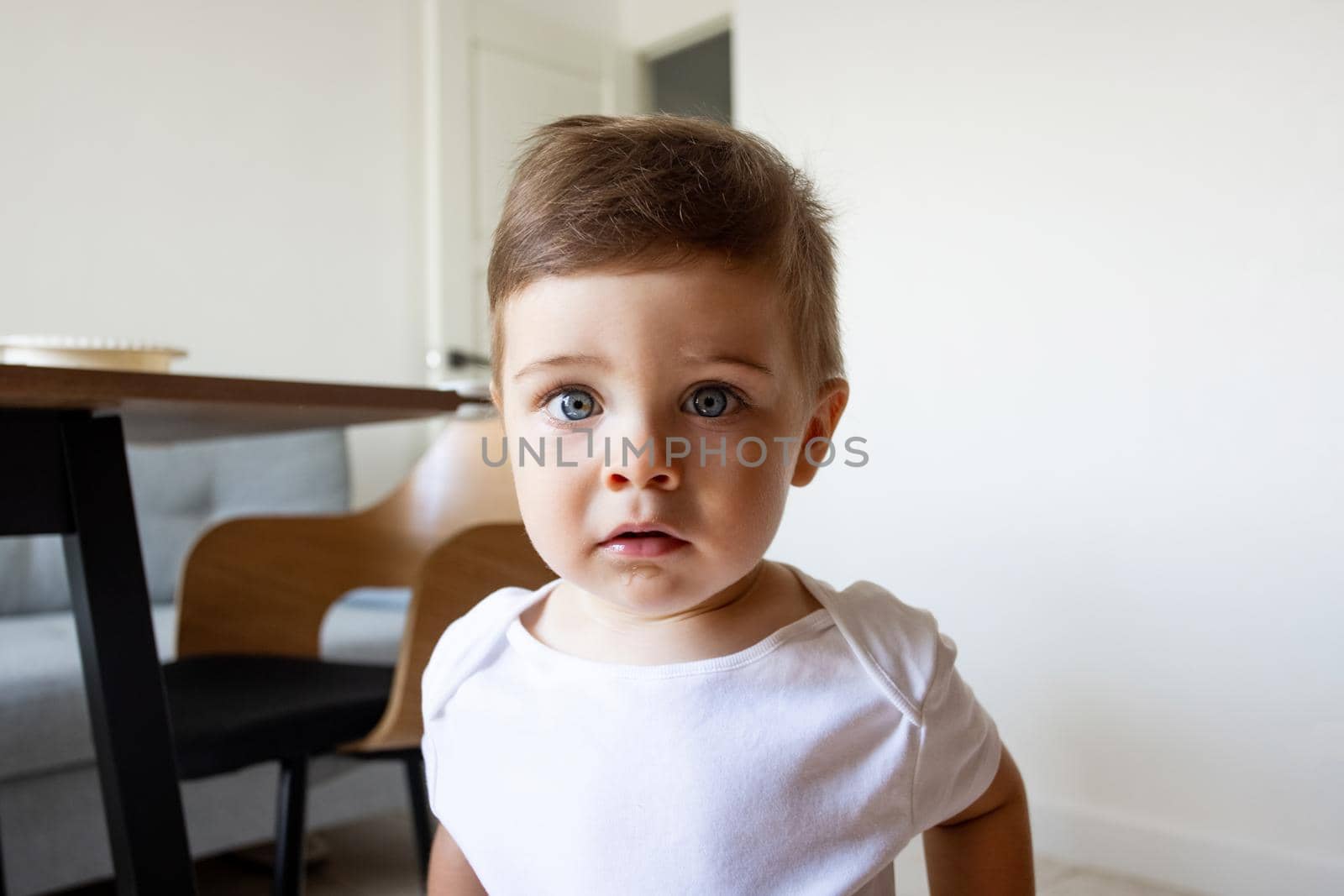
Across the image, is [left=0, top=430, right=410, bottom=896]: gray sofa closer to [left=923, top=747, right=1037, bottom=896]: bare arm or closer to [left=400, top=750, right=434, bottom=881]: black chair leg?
[left=400, top=750, right=434, bottom=881]: black chair leg

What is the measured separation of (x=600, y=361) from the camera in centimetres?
62

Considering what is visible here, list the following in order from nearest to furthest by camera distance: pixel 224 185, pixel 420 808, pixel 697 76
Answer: pixel 420 808
pixel 224 185
pixel 697 76

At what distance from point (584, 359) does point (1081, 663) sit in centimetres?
136

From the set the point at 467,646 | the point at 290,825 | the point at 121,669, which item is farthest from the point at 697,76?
the point at 467,646

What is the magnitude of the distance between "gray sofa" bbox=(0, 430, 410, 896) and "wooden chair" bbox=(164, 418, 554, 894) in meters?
0.23

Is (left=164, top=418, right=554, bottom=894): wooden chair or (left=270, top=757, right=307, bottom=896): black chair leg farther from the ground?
(left=164, top=418, right=554, bottom=894): wooden chair

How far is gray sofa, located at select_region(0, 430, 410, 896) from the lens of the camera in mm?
1602

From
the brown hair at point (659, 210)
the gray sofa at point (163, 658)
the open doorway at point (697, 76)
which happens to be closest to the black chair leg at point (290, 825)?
the gray sofa at point (163, 658)

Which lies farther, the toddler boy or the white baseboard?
the white baseboard

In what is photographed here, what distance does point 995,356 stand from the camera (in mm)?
1839

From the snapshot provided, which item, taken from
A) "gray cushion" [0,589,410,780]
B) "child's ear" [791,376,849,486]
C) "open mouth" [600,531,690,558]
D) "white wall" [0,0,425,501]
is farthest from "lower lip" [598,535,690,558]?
"white wall" [0,0,425,501]

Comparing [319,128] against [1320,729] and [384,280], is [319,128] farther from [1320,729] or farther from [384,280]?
[1320,729]

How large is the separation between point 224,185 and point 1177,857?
2714mm

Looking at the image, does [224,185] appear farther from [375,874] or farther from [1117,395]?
[1117,395]
